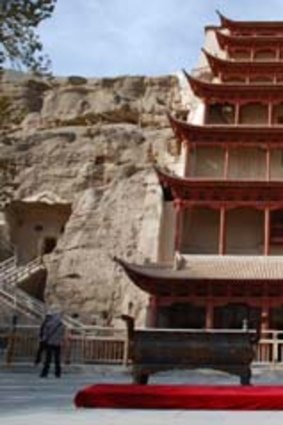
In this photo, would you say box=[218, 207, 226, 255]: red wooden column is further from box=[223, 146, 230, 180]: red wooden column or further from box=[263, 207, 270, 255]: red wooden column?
box=[223, 146, 230, 180]: red wooden column

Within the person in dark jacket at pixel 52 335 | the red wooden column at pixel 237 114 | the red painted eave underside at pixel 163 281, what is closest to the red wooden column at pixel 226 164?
the red wooden column at pixel 237 114

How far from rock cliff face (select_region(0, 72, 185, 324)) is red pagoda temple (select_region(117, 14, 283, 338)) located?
226 cm

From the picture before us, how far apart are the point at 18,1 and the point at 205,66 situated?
1219 inches

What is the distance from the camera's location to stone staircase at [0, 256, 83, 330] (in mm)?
28938

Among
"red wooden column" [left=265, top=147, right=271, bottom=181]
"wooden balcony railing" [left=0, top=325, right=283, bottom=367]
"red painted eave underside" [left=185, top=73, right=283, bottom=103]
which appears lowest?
"wooden balcony railing" [left=0, top=325, right=283, bottom=367]

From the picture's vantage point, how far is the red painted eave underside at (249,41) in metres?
42.6

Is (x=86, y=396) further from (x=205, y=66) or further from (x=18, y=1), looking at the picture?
(x=205, y=66)

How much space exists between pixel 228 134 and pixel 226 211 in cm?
389

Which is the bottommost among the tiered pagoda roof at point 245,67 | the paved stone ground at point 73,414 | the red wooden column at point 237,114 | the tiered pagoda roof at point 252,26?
the paved stone ground at point 73,414

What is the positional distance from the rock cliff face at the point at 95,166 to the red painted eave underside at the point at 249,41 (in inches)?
202

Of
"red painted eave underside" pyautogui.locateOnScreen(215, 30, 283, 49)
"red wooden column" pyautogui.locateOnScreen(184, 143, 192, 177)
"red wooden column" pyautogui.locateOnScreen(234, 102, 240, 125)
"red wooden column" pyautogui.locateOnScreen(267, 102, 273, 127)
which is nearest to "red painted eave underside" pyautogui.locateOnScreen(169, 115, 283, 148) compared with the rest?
"red wooden column" pyautogui.locateOnScreen(184, 143, 192, 177)

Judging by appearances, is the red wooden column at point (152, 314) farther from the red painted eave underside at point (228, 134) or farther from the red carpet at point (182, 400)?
the red carpet at point (182, 400)

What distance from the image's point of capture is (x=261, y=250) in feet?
107

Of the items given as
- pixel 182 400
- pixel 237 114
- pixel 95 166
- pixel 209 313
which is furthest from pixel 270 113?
pixel 182 400
